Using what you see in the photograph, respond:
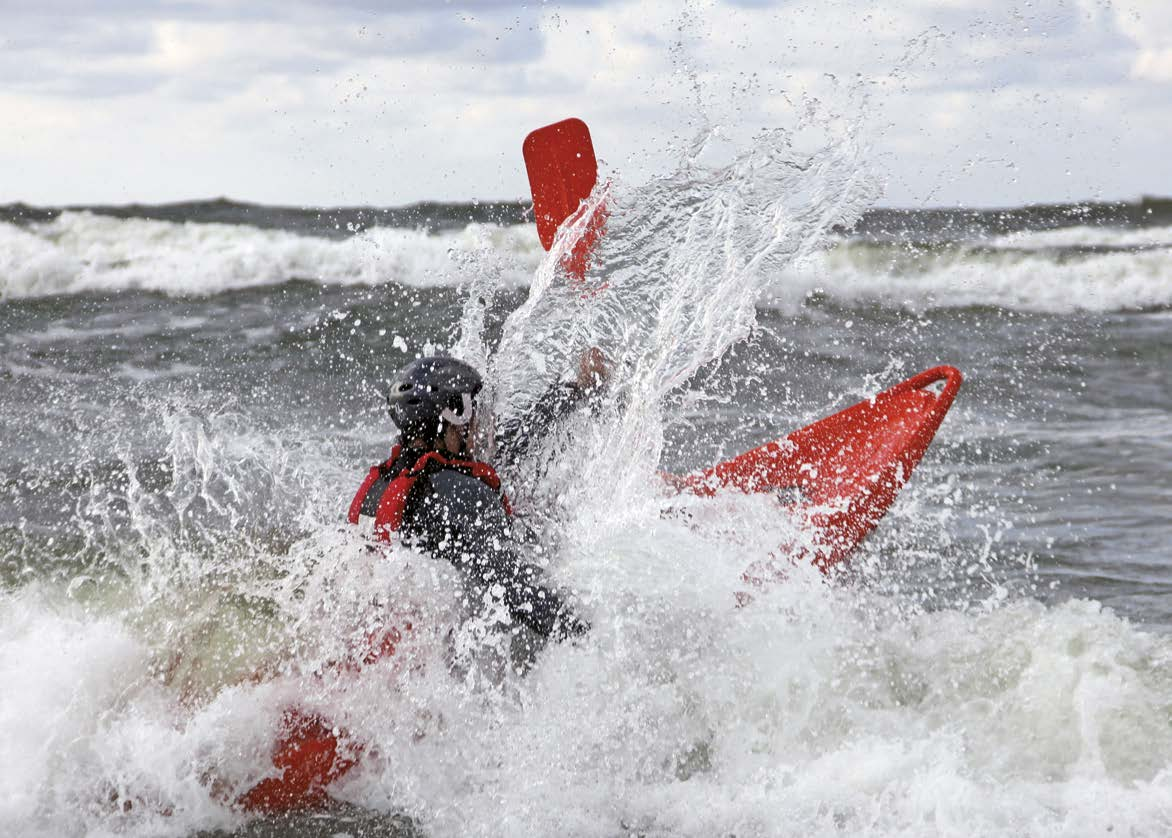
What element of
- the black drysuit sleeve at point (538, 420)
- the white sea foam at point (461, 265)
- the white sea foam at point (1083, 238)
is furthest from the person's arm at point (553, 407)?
Result: the white sea foam at point (1083, 238)

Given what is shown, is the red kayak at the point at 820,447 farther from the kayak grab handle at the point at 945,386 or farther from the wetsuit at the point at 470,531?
the wetsuit at the point at 470,531

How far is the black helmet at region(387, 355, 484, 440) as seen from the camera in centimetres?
406

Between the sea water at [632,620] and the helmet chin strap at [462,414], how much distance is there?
19.0 inches

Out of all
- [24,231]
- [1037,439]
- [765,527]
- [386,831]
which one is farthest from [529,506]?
[24,231]

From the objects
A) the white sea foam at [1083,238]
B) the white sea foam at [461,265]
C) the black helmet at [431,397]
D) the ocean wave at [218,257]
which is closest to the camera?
the black helmet at [431,397]

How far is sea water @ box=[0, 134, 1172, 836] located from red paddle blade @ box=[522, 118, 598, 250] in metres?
Result: 0.28

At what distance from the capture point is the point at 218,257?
1953cm

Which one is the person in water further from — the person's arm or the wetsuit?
the person's arm

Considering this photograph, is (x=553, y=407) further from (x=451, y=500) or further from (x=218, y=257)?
(x=218, y=257)

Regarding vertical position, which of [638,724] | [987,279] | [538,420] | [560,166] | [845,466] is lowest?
[987,279]

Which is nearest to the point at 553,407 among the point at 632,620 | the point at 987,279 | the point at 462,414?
the point at 632,620

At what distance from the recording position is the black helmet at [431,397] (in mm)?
4062

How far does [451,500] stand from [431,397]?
15.3 inches

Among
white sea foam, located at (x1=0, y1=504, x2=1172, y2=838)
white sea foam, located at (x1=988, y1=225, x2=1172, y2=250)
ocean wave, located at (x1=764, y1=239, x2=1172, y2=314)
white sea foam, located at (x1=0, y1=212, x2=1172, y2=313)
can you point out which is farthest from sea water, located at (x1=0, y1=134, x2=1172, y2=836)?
white sea foam, located at (x1=988, y1=225, x2=1172, y2=250)
